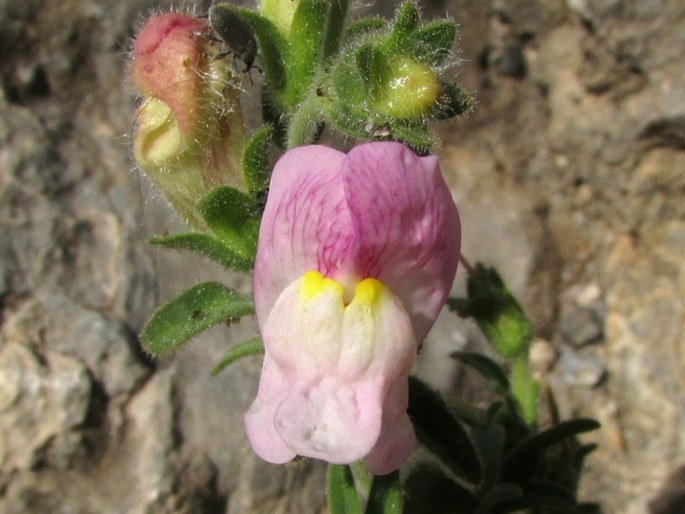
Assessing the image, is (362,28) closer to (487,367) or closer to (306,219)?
(306,219)

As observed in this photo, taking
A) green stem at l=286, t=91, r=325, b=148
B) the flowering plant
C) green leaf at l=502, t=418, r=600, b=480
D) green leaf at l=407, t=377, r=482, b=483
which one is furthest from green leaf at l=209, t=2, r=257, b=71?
green leaf at l=502, t=418, r=600, b=480

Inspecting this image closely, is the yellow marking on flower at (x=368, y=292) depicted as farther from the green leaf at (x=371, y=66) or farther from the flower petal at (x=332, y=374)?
the green leaf at (x=371, y=66)

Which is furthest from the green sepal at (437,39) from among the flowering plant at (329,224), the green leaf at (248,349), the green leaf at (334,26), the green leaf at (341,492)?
the green leaf at (341,492)

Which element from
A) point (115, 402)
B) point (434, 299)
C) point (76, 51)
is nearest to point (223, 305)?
point (434, 299)

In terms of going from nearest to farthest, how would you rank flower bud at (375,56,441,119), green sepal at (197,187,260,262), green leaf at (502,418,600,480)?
1. flower bud at (375,56,441,119)
2. green sepal at (197,187,260,262)
3. green leaf at (502,418,600,480)

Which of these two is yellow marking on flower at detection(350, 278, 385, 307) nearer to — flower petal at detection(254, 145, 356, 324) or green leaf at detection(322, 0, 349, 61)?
flower petal at detection(254, 145, 356, 324)

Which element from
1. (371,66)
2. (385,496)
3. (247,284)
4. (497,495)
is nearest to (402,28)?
(371,66)

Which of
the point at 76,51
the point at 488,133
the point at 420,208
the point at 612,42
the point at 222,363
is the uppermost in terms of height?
the point at 420,208

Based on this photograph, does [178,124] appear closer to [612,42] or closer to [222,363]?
[222,363]
